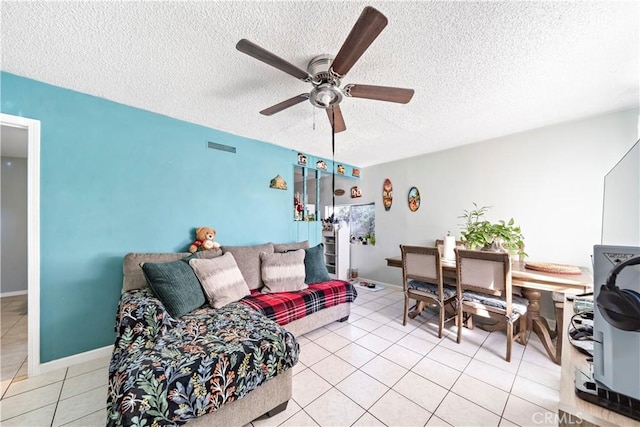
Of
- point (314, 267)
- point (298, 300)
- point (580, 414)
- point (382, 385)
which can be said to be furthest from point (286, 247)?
point (580, 414)

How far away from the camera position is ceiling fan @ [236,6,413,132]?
1100 millimetres

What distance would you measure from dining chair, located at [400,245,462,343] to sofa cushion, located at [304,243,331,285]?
1.01m

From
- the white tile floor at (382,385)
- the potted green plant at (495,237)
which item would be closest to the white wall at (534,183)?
the potted green plant at (495,237)

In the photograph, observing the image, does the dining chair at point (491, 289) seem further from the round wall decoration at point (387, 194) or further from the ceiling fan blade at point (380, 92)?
the round wall decoration at point (387, 194)

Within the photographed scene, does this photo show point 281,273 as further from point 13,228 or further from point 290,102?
point 13,228

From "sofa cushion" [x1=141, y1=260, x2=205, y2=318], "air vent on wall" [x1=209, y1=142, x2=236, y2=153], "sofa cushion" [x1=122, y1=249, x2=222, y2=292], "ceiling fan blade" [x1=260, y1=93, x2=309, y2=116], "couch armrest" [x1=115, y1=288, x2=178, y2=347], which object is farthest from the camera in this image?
"air vent on wall" [x1=209, y1=142, x2=236, y2=153]

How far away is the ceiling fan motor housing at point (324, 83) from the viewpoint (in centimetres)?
152

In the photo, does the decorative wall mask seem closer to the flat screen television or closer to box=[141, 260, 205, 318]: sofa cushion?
box=[141, 260, 205, 318]: sofa cushion

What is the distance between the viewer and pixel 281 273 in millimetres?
2625

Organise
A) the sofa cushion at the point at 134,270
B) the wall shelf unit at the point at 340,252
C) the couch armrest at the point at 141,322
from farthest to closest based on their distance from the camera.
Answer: the wall shelf unit at the point at 340,252
the sofa cushion at the point at 134,270
the couch armrest at the point at 141,322

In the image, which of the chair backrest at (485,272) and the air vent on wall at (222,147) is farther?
the air vent on wall at (222,147)

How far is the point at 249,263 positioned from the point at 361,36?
2337 mm

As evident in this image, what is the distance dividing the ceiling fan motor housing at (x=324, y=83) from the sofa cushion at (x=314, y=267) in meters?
1.86

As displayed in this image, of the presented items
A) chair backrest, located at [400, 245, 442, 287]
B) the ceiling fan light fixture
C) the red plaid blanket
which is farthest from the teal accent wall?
chair backrest, located at [400, 245, 442, 287]
